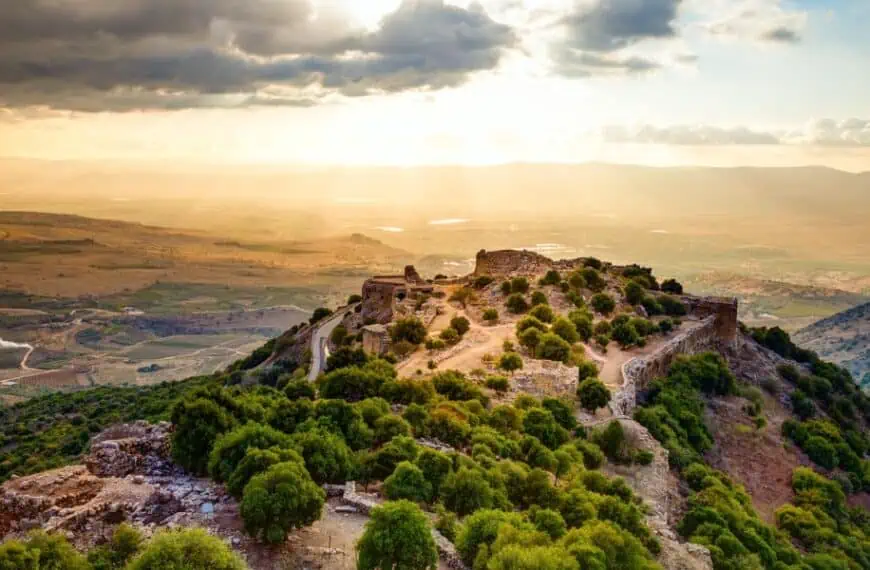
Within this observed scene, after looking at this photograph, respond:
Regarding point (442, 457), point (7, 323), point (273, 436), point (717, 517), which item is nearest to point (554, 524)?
point (442, 457)

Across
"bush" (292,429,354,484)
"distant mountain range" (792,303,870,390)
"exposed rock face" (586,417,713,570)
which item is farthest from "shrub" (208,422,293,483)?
"distant mountain range" (792,303,870,390)

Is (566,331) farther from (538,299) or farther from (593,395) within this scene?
(593,395)

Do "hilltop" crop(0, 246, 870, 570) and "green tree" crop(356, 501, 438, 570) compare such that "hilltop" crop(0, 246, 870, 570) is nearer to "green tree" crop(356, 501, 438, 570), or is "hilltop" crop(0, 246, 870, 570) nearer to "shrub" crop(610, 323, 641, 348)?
"green tree" crop(356, 501, 438, 570)

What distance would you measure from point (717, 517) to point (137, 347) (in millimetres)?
126015

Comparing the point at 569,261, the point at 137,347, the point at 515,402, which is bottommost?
the point at 137,347

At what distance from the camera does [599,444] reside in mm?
32375

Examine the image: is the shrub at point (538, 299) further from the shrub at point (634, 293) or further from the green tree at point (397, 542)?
the green tree at point (397, 542)

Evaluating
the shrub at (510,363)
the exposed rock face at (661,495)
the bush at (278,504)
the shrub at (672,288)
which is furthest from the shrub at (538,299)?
the bush at (278,504)

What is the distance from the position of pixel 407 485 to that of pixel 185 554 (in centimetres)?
787

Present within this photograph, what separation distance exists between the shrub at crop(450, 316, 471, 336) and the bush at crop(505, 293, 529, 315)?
5.62 meters

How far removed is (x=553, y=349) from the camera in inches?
1656

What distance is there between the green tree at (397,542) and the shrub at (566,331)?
29.7 m

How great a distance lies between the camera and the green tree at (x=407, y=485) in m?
20.7

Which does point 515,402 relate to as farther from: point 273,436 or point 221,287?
point 221,287
